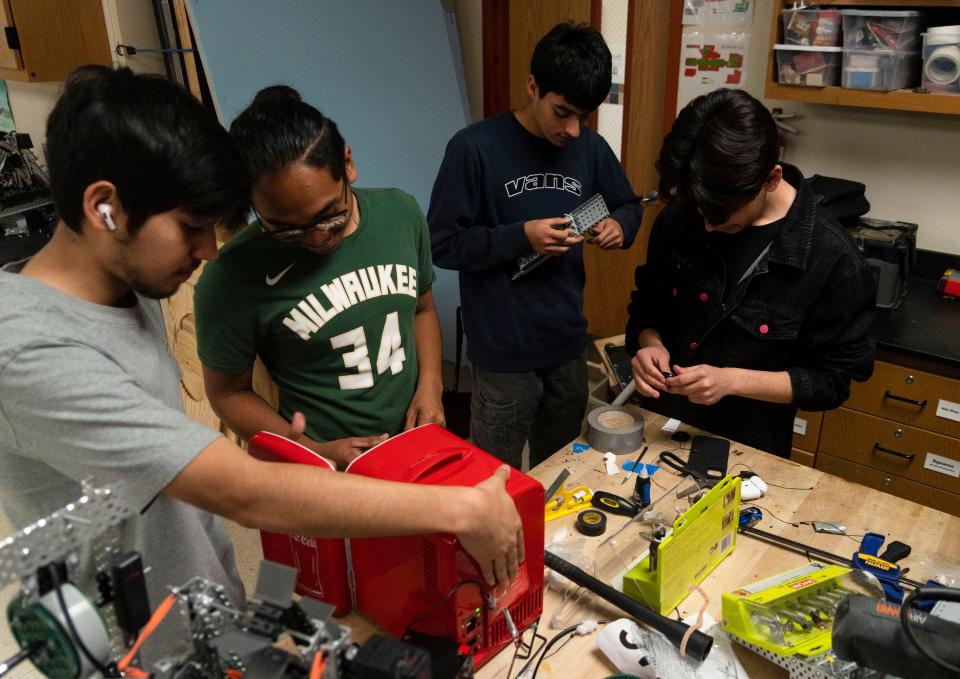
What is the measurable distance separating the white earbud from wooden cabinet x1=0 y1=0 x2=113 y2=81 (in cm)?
261

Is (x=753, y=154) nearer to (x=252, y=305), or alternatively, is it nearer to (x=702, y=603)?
(x=702, y=603)

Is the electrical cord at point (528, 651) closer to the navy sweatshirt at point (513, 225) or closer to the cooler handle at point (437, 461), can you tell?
the cooler handle at point (437, 461)

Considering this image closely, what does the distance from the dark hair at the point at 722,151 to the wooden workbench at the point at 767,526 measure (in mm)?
565

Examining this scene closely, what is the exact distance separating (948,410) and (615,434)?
1.26m

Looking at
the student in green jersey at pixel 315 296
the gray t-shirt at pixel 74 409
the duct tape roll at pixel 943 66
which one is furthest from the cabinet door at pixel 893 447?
the gray t-shirt at pixel 74 409

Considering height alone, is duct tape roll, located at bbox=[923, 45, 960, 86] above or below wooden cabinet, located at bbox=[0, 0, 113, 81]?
below

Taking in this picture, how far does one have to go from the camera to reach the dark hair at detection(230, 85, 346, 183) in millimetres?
1212

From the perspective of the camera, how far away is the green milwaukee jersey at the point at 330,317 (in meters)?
1.32

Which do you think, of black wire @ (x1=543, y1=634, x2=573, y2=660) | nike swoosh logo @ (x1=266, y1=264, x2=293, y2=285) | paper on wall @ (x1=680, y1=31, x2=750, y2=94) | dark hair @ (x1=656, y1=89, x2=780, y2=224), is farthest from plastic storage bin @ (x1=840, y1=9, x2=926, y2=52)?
black wire @ (x1=543, y1=634, x2=573, y2=660)

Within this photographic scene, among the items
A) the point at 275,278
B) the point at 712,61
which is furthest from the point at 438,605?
the point at 712,61

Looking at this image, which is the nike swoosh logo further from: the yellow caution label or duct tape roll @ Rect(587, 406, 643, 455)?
the yellow caution label

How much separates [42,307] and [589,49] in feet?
4.66

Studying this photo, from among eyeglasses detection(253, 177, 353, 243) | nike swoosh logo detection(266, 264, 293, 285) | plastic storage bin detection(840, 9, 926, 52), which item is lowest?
nike swoosh logo detection(266, 264, 293, 285)

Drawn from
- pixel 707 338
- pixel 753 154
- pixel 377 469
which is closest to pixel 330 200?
pixel 377 469
